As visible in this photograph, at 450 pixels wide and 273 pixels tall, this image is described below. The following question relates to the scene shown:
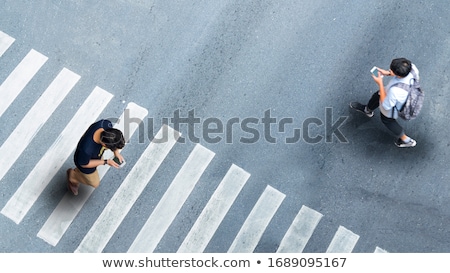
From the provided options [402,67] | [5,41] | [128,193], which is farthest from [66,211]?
[402,67]

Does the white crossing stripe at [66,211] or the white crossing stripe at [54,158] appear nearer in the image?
the white crossing stripe at [66,211]

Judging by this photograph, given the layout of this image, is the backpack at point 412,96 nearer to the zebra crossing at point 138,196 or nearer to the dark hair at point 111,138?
the zebra crossing at point 138,196

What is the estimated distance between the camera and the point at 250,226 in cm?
1040

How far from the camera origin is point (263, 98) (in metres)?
11.1

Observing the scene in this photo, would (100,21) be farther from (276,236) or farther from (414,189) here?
(414,189)

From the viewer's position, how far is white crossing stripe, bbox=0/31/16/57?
36.5 feet

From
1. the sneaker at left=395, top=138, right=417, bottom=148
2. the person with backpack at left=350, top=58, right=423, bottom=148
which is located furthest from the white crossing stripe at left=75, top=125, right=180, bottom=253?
the sneaker at left=395, top=138, right=417, bottom=148

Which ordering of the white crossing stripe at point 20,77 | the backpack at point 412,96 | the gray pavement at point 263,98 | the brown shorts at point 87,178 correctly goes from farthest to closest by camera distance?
the white crossing stripe at point 20,77 < the gray pavement at point 263,98 < the brown shorts at point 87,178 < the backpack at point 412,96

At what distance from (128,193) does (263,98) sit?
9.35ft

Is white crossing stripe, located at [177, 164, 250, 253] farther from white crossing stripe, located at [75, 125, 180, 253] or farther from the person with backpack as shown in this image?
the person with backpack

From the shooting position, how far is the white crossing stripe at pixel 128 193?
1023 centimetres

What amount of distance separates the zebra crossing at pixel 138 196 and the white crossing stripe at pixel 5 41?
69cm

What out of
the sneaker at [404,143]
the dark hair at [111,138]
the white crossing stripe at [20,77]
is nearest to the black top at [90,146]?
the dark hair at [111,138]

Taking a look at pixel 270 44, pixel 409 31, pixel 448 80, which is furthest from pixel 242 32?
pixel 448 80
